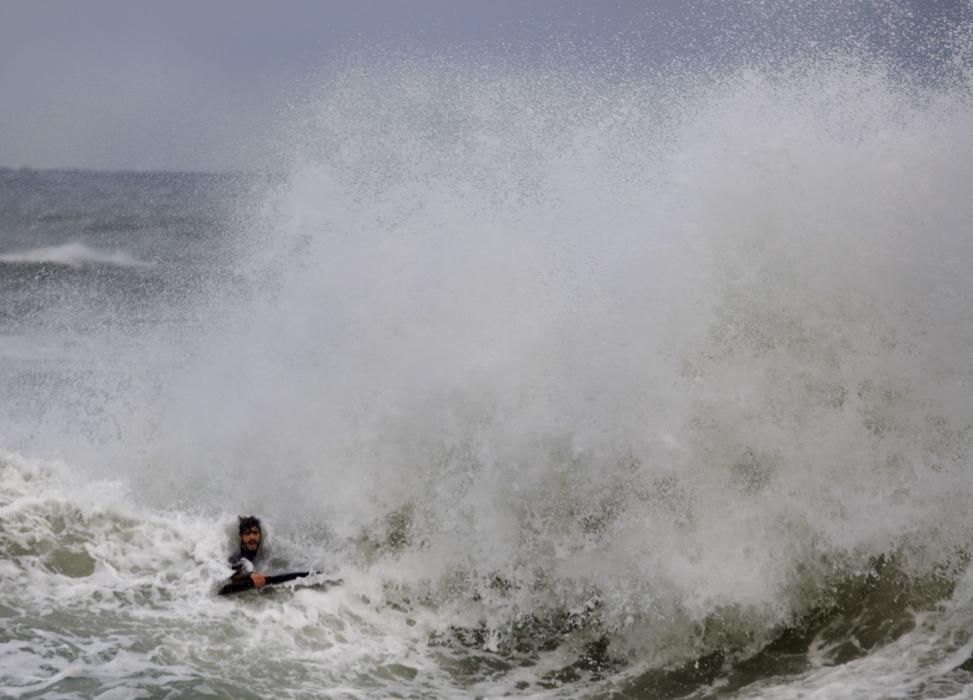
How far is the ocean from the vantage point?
765 cm

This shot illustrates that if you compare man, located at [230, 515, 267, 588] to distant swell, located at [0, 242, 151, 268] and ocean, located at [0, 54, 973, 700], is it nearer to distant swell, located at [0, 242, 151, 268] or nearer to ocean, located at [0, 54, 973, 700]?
ocean, located at [0, 54, 973, 700]

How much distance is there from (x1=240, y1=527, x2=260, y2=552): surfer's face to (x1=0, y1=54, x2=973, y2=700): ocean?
0.27 meters

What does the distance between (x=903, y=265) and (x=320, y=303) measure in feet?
25.8

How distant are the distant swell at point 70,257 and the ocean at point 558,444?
1784 centimetres

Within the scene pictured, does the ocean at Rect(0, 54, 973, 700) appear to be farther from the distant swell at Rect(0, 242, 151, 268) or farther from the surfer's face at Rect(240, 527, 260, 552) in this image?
the distant swell at Rect(0, 242, 151, 268)

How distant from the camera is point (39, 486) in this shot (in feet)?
32.6

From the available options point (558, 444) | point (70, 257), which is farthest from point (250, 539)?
point (70, 257)

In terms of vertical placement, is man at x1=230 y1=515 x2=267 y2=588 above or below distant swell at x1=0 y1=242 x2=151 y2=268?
below

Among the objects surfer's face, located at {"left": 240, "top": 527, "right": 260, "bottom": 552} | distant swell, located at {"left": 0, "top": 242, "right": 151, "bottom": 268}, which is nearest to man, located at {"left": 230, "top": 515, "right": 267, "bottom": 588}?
surfer's face, located at {"left": 240, "top": 527, "right": 260, "bottom": 552}

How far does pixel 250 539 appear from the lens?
9.12 m

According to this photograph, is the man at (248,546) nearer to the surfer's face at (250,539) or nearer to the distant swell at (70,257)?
the surfer's face at (250,539)

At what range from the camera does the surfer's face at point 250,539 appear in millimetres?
9086

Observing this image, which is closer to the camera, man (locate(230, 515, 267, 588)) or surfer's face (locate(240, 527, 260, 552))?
man (locate(230, 515, 267, 588))

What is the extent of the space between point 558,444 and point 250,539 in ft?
11.7
